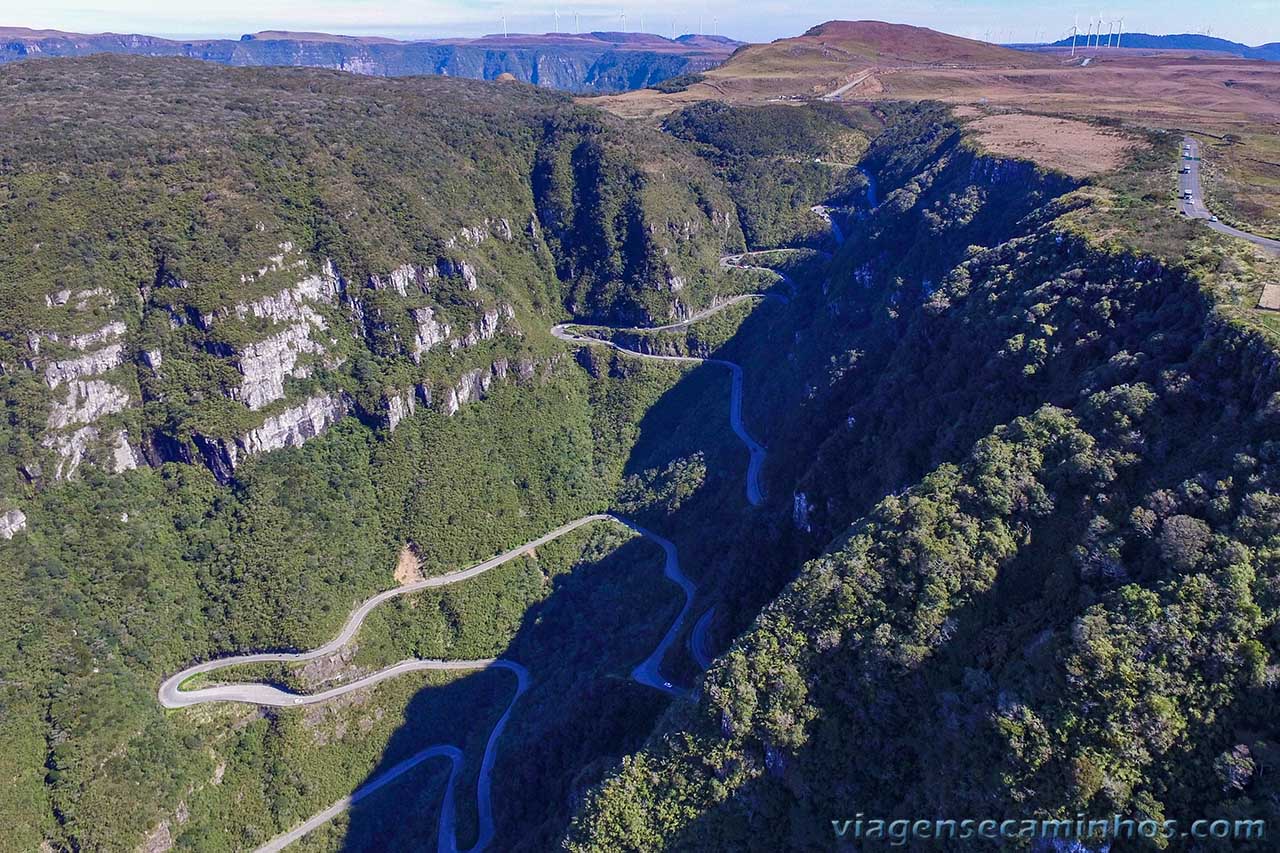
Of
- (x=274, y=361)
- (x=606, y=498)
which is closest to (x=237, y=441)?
(x=274, y=361)

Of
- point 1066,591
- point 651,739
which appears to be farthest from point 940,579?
point 651,739

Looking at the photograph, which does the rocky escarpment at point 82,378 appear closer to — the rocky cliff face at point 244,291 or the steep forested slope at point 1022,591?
the rocky cliff face at point 244,291

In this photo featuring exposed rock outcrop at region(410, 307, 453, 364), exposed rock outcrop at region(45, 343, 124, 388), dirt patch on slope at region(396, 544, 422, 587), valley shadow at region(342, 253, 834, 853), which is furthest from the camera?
exposed rock outcrop at region(410, 307, 453, 364)

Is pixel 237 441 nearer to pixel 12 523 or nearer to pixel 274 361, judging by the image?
pixel 274 361

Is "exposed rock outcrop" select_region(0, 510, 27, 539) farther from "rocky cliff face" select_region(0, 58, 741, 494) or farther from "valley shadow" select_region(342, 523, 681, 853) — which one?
"valley shadow" select_region(342, 523, 681, 853)

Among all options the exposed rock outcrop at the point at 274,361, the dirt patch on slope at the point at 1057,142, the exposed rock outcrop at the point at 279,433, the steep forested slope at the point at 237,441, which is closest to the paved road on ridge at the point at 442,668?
the steep forested slope at the point at 237,441

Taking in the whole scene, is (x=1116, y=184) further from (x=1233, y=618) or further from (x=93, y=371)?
(x=93, y=371)

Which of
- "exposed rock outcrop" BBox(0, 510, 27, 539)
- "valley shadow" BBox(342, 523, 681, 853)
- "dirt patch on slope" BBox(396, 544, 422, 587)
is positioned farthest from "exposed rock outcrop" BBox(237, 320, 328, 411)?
"valley shadow" BBox(342, 523, 681, 853)
